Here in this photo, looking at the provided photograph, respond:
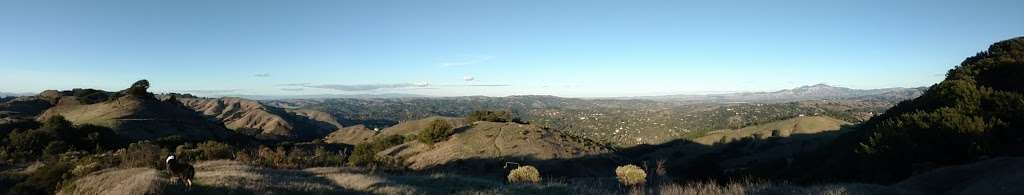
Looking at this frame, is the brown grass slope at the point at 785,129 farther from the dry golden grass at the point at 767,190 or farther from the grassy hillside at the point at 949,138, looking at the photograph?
the dry golden grass at the point at 767,190

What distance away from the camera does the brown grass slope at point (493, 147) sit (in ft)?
173

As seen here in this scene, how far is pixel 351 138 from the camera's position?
442 feet

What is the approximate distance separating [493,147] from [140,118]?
43.1 metres

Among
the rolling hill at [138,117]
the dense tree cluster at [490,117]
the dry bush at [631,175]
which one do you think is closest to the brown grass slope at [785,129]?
the dense tree cluster at [490,117]

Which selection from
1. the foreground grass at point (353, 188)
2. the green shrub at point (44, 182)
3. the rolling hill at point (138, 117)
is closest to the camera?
the foreground grass at point (353, 188)

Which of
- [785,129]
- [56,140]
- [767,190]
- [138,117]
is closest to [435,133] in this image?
[56,140]

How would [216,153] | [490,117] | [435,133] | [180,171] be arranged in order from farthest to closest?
[490,117]
[435,133]
[216,153]
[180,171]

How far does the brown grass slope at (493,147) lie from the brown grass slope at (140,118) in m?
24.9

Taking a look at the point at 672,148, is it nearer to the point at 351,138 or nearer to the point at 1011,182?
the point at 351,138

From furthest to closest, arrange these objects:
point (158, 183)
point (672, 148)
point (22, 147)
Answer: point (672, 148), point (22, 147), point (158, 183)

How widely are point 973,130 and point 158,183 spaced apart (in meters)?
30.7

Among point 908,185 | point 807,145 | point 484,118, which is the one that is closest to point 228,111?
point 484,118

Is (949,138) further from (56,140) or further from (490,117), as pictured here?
(490,117)

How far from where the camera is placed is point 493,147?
186 feet
